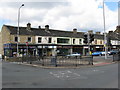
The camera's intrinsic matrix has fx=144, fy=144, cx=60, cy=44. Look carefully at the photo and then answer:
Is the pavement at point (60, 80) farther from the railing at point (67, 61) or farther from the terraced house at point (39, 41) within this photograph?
the terraced house at point (39, 41)

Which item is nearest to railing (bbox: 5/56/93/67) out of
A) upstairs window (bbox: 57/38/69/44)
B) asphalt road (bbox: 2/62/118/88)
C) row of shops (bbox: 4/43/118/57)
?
asphalt road (bbox: 2/62/118/88)

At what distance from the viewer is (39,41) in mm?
40031

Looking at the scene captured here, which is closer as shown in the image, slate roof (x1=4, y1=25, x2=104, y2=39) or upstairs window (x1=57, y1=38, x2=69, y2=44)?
slate roof (x1=4, y1=25, x2=104, y2=39)

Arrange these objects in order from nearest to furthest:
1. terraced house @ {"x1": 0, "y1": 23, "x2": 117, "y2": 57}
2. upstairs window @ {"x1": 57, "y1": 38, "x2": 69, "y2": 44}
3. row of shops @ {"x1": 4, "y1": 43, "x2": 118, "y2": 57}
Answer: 1. row of shops @ {"x1": 4, "y1": 43, "x2": 118, "y2": 57}
2. terraced house @ {"x1": 0, "y1": 23, "x2": 117, "y2": 57}
3. upstairs window @ {"x1": 57, "y1": 38, "x2": 69, "y2": 44}

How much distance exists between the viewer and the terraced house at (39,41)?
35972 mm

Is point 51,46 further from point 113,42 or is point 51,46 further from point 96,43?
point 113,42

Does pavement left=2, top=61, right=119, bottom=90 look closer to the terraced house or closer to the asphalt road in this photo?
the asphalt road

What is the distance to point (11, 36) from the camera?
115 ft

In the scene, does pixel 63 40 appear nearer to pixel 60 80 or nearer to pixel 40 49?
pixel 40 49

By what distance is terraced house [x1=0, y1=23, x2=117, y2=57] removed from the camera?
1416 inches

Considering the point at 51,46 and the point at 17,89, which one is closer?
the point at 17,89

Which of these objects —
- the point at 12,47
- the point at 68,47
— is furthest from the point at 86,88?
the point at 68,47

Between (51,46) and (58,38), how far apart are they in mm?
4038

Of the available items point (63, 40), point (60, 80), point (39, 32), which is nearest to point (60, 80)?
Answer: point (60, 80)
